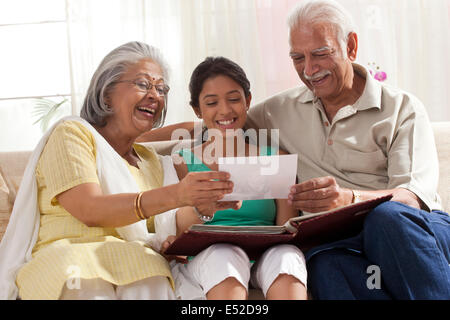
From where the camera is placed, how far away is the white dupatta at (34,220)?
1.57 meters

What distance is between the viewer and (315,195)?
5.03 ft

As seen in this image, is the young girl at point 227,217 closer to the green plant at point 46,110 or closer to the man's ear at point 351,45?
the man's ear at point 351,45

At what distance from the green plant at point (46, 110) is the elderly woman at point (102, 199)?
2.87 metres

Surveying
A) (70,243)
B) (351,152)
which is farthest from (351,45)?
(70,243)

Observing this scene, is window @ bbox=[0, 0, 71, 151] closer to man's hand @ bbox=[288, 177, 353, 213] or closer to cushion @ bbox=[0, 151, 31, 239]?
cushion @ bbox=[0, 151, 31, 239]

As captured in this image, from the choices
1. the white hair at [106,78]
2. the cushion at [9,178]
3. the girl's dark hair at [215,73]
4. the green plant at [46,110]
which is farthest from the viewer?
the green plant at [46,110]

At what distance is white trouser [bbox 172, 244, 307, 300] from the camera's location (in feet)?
4.71

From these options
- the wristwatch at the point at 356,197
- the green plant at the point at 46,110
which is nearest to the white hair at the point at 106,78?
the wristwatch at the point at 356,197

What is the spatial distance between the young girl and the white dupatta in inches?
5.7

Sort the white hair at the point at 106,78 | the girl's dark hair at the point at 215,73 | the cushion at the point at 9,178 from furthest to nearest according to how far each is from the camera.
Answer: the girl's dark hair at the point at 215,73 < the cushion at the point at 9,178 < the white hair at the point at 106,78

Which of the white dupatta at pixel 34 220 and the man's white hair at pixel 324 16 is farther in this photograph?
the man's white hair at pixel 324 16

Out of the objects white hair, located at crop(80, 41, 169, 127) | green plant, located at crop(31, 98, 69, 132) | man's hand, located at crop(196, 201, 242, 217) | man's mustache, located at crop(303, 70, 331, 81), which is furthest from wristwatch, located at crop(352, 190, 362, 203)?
green plant, located at crop(31, 98, 69, 132)

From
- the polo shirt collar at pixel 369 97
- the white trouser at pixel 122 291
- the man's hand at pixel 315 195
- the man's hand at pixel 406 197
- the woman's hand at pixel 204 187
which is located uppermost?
the polo shirt collar at pixel 369 97

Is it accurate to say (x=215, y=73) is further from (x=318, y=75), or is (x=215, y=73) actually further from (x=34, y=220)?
(x=34, y=220)
